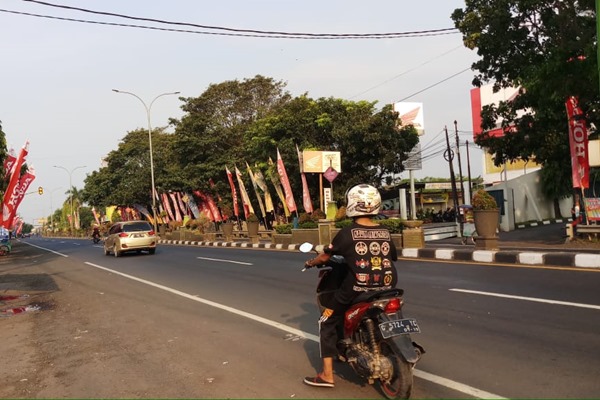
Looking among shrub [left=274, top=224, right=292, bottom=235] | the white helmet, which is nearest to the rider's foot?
the white helmet

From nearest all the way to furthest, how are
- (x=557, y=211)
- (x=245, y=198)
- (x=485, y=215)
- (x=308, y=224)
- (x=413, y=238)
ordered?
(x=485, y=215) < (x=413, y=238) < (x=308, y=224) < (x=557, y=211) < (x=245, y=198)

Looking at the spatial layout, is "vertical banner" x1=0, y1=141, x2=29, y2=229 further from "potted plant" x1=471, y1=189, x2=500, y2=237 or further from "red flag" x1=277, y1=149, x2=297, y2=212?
"potted plant" x1=471, y1=189, x2=500, y2=237

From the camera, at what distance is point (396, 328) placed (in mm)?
3727

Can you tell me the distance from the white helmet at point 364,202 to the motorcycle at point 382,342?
42 centimetres

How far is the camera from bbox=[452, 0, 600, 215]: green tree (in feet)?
42.4

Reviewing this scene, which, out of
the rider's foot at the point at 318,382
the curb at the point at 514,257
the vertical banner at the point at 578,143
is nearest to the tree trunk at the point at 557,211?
the vertical banner at the point at 578,143

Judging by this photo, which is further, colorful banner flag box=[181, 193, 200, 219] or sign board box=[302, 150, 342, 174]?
colorful banner flag box=[181, 193, 200, 219]

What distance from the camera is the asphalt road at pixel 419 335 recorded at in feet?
13.7

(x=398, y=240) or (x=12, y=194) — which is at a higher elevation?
(x=12, y=194)

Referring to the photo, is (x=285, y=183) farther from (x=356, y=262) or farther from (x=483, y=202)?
(x=356, y=262)

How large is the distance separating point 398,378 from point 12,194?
25.8 m

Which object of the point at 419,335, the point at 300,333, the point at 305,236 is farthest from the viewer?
the point at 305,236

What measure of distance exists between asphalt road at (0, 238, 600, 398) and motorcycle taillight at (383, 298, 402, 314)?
→ 680 millimetres

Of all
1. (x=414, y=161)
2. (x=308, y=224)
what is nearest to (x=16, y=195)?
(x=308, y=224)
